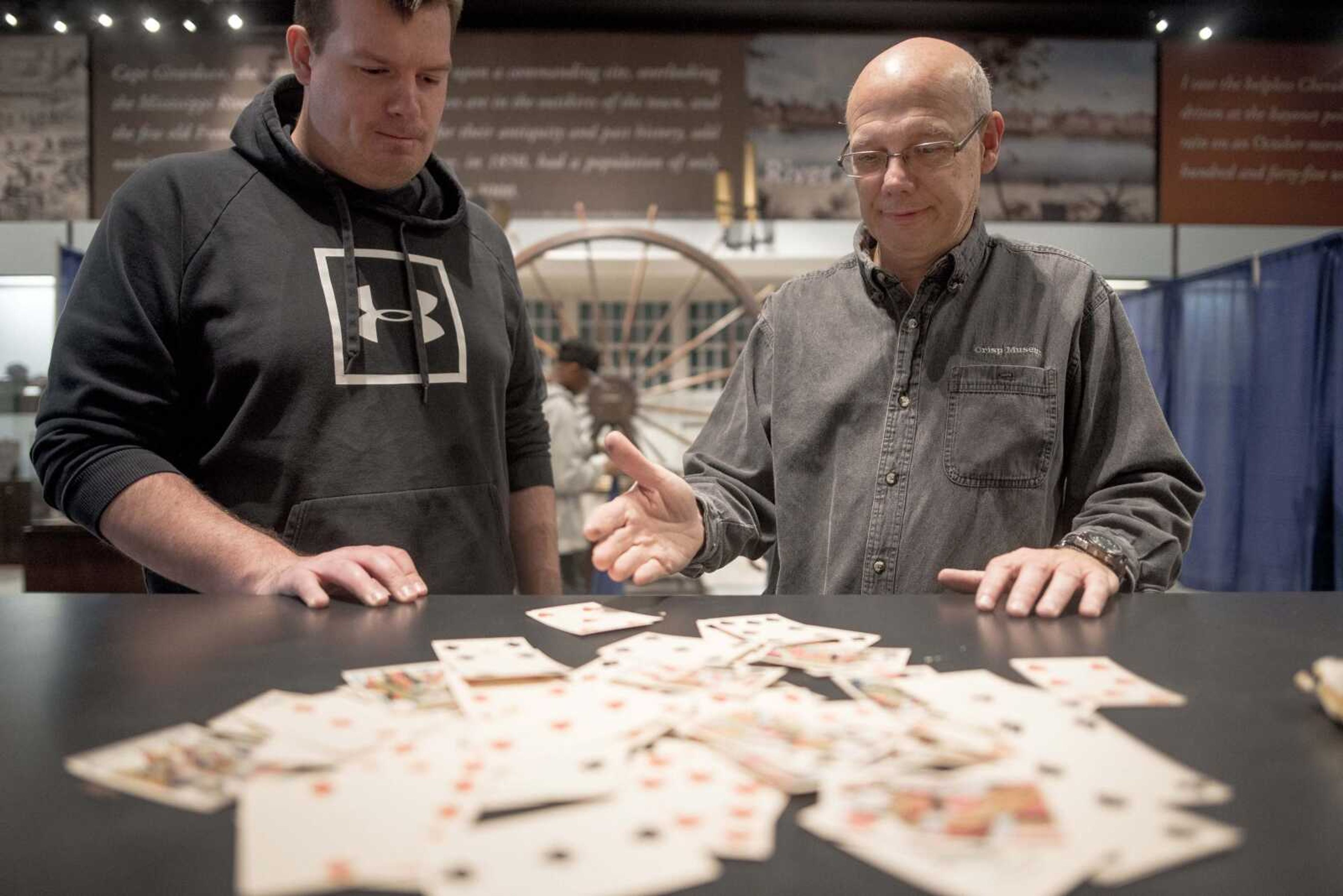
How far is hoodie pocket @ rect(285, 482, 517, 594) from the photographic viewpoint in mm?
1452

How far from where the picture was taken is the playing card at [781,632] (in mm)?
935

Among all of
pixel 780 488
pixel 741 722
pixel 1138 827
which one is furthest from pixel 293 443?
pixel 1138 827

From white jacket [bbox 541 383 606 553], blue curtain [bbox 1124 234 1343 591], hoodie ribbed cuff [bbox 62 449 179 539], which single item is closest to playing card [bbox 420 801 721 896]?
hoodie ribbed cuff [bbox 62 449 179 539]

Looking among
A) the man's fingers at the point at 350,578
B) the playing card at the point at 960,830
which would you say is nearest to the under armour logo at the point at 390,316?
the man's fingers at the point at 350,578

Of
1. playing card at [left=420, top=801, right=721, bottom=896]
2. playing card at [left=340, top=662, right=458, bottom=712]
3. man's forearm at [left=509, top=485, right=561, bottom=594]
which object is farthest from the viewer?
man's forearm at [left=509, top=485, right=561, bottom=594]

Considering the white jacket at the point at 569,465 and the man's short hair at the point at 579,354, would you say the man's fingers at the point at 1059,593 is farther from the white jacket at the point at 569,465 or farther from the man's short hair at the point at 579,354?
the man's short hair at the point at 579,354

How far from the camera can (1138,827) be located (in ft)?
1.68

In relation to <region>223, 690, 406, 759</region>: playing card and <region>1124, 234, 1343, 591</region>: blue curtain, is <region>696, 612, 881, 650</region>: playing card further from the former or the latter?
<region>1124, 234, 1343, 591</region>: blue curtain

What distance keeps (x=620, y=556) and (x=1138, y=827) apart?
79 centimetres

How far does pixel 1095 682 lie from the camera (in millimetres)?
796

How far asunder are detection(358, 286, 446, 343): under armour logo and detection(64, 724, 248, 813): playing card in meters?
0.95

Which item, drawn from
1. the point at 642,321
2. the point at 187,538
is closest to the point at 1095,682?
the point at 187,538

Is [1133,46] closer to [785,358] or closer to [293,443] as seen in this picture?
[785,358]

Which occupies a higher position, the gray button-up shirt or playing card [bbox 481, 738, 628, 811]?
the gray button-up shirt
